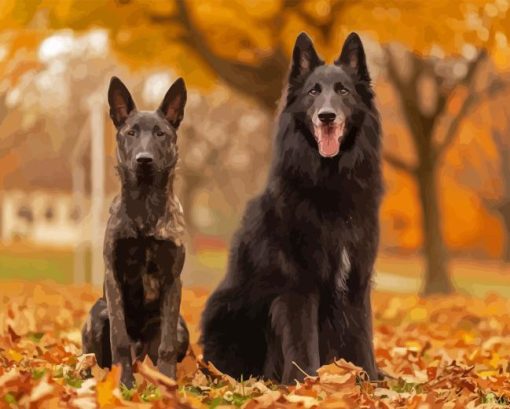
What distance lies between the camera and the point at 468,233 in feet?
126

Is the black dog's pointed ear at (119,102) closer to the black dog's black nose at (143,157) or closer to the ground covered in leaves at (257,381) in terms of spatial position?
the black dog's black nose at (143,157)

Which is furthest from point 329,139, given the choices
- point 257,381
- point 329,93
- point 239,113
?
point 239,113

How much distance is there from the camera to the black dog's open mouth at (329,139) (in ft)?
18.7

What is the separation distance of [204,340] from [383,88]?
94.7 ft

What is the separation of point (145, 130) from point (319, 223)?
1.23m

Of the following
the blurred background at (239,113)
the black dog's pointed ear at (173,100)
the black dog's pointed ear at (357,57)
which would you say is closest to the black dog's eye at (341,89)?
the black dog's pointed ear at (357,57)

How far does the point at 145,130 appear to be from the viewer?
17.9ft

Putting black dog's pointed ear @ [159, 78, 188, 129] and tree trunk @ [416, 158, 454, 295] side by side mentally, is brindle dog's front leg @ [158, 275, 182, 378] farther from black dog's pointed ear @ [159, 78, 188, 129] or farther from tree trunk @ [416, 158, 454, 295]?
tree trunk @ [416, 158, 454, 295]

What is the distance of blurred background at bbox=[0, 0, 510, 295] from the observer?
1354 cm

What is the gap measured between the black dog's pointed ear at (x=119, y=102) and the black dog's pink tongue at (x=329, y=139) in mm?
1150

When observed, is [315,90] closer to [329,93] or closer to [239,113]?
[329,93]

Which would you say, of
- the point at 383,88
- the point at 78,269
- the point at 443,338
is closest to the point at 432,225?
the point at 443,338

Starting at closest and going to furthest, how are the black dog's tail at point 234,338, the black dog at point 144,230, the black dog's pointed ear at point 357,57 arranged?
the black dog at point 144,230, the black dog's pointed ear at point 357,57, the black dog's tail at point 234,338

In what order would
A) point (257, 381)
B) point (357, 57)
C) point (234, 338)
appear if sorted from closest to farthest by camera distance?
point (357, 57)
point (257, 381)
point (234, 338)
